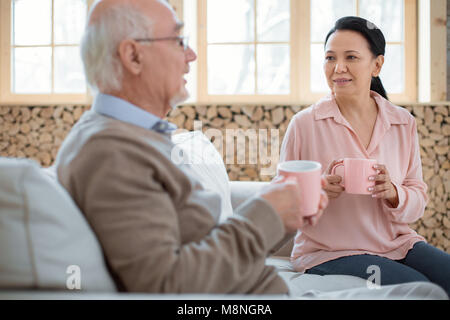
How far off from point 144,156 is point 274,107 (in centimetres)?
214

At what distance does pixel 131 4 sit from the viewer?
100 cm

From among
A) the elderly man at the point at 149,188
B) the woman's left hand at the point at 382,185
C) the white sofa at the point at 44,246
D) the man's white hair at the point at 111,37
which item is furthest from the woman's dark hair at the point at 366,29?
the white sofa at the point at 44,246

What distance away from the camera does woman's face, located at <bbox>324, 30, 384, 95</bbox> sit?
152 cm

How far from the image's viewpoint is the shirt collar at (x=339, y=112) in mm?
1525

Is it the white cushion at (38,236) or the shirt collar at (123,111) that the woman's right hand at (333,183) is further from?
the white cushion at (38,236)

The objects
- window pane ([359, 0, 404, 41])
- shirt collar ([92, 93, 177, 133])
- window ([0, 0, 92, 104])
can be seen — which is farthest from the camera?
window ([0, 0, 92, 104])

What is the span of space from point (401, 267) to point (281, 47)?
85.5 inches

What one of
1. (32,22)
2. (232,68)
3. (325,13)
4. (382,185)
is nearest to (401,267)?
(382,185)

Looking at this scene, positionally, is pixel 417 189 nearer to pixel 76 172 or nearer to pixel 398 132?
pixel 398 132

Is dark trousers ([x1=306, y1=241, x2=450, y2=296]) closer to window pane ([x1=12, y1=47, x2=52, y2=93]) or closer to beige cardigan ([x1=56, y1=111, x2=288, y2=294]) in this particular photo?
beige cardigan ([x1=56, y1=111, x2=288, y2=294])

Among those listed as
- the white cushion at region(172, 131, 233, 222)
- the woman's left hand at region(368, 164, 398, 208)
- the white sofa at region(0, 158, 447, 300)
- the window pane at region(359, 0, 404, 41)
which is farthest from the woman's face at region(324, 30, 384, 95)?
the window pane at region(359, 0, 404, 41)

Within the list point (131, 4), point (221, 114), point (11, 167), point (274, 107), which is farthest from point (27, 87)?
point (11, 167)

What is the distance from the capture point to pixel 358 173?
1.29 meters

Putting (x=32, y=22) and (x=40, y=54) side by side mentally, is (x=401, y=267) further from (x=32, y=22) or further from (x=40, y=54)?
(x=32, y=22)
